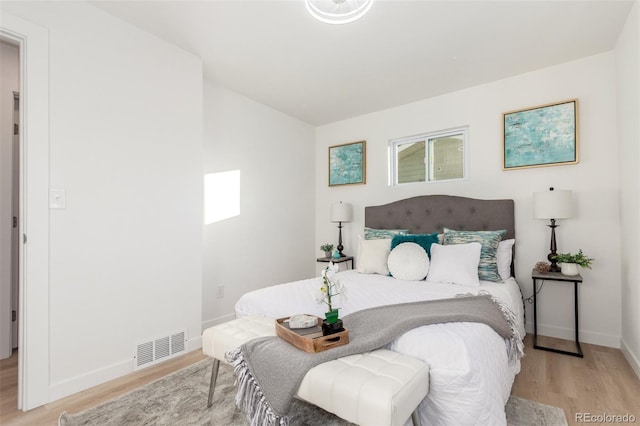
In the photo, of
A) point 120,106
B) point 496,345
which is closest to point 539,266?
point 496,345

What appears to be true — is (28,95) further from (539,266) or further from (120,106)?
(539,266)

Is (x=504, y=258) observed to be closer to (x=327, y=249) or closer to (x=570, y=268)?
(x=570, y=268)

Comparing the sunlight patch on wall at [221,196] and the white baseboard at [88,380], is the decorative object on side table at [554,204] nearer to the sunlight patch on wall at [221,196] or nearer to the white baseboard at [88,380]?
the sunlight patch on wall at [221,196]

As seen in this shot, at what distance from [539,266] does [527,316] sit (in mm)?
611

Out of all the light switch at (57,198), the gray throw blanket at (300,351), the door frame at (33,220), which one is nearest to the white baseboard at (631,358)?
the gray throw blanket at (300,351)

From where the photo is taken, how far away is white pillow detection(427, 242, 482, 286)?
2.59 metres

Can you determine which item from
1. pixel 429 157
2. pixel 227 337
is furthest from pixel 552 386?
pixel 429 157

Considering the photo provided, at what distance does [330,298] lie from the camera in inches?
64.1

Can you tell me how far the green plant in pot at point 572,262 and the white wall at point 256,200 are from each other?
2974mm

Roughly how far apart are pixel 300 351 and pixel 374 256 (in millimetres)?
1764

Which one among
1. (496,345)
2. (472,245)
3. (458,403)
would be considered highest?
(472,245)

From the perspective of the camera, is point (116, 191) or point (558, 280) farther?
point (558, 280)

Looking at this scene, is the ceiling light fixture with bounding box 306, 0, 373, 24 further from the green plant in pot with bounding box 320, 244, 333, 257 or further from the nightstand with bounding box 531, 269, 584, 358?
the green plant in pot with bounding box 320, 244, 333, 257

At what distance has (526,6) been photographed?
2.15 m
